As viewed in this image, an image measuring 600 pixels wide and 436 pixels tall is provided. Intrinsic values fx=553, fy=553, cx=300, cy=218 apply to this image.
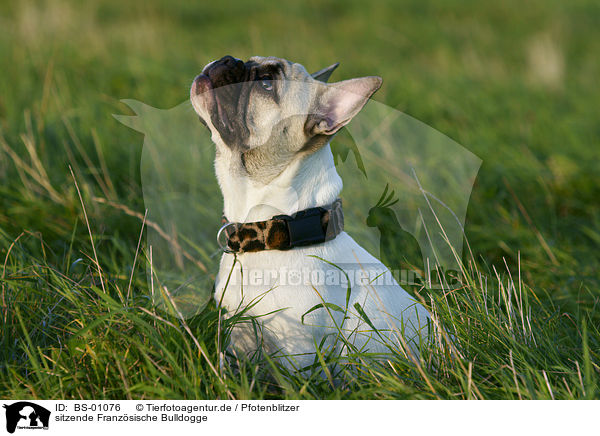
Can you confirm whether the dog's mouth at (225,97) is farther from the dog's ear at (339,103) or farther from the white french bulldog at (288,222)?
the dog's ear at (339,103)

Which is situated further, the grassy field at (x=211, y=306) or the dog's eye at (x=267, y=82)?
the dog's eye at (x=267, y=82)

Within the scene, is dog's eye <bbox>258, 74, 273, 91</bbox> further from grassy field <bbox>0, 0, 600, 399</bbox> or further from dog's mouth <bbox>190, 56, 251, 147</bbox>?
grassy field <bbox>0, 0, 600, 399</bbox>

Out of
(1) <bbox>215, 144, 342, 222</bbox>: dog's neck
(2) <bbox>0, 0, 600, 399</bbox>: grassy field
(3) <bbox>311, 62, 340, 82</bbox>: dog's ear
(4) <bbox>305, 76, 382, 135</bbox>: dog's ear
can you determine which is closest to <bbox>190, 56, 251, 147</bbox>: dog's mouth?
(1) <bbox>215, 144, 342, 222</bbox>: dog's neck

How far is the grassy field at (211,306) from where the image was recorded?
2221 millimetres

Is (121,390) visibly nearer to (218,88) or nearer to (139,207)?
(218,88)

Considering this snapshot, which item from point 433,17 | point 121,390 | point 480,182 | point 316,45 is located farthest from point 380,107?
point 433,17

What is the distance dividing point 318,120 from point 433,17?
45.2 feet

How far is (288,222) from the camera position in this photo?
2.43m

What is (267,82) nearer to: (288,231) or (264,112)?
(264,112)

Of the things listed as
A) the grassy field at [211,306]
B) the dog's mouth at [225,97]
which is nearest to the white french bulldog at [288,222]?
the dog's mouth at [225,97]

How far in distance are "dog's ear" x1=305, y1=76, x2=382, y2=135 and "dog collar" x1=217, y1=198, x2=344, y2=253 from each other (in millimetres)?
365

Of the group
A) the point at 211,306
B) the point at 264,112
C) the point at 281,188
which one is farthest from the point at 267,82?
the point at 211,306

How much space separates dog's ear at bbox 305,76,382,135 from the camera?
2506 mm

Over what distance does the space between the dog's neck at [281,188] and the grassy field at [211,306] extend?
0.51m
